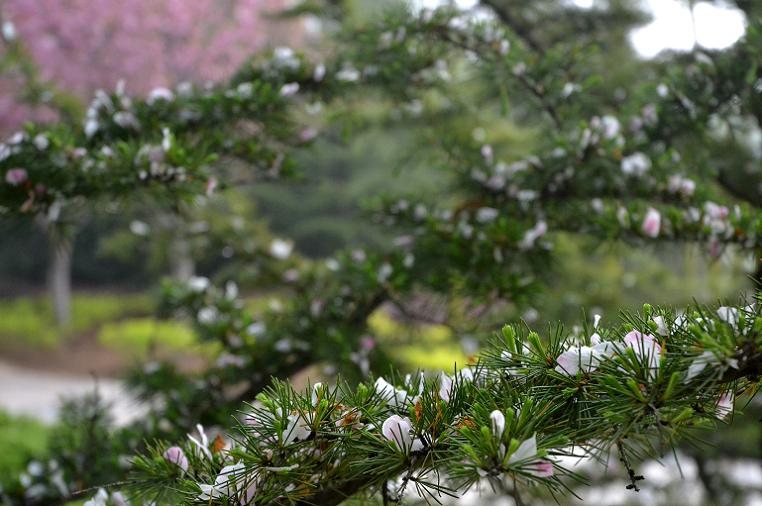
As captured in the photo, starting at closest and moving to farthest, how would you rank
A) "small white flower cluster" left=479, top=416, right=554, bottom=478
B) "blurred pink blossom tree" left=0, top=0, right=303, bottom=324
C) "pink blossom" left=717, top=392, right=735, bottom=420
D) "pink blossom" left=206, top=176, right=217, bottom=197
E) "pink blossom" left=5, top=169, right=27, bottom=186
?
"small white flower cluster" left=479, top=416, right=554, bottom=478, "pink blossom" left=717, top=392, right=735, bottom=420, "pink blossom" left=5, top=169, right=27, bottom=186, "pink blossom" left=206, top=176, right=217, bottom=197, "blurred pink blossom tree" left=0, top=0, right=303, bottom=324

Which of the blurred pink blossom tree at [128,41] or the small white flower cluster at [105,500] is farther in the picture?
the blurred pink blossom tree at [128,41]

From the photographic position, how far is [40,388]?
9219 mm

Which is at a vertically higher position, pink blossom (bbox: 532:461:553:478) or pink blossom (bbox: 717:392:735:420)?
pink blossom (bbox: 717:392:735:420)

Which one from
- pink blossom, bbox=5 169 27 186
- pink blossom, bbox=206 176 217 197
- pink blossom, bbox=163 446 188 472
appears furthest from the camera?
pink blossom, bbox=206 176 217 197

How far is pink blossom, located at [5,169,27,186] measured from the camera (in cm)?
159

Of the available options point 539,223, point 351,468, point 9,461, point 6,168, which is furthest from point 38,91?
point 351,468

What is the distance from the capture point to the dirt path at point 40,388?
804 cm

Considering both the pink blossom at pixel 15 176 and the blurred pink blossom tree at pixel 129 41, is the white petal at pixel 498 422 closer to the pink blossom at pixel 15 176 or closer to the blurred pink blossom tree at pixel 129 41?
the pink blossom at pixel 15 176

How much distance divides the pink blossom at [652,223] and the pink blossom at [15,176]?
5.83 feet

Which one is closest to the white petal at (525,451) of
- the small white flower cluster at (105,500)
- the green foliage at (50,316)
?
the small white flower cluster at (105,500)

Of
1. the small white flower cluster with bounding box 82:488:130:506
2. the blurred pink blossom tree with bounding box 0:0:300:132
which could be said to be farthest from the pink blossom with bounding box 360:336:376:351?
the blurred pink blossom tree with bounding box 0:0:300:132

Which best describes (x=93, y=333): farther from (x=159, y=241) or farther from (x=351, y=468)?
(x=351, y=468)

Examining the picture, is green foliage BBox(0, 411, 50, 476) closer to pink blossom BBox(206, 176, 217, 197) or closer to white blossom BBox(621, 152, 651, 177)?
pink blossom BBox(206, 176, 217, 197)

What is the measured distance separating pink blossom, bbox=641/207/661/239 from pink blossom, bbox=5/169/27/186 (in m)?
1.78
